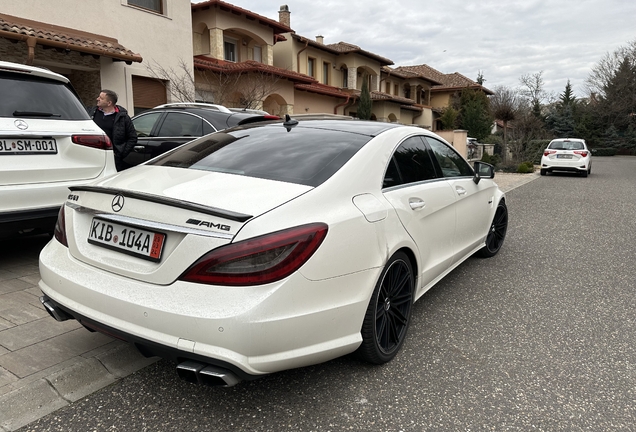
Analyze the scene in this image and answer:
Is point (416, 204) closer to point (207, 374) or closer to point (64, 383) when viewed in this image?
point (207, 374)

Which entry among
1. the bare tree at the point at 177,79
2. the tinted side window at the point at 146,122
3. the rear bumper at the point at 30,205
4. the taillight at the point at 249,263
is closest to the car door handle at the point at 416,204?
the taillight at the point at 249,263

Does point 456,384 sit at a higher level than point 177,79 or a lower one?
lower

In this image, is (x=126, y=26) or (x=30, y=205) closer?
(x=30, y=205)

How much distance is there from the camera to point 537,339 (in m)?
3.35

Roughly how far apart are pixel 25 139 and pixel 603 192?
545 inches

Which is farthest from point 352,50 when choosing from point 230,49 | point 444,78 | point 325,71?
point 444,78

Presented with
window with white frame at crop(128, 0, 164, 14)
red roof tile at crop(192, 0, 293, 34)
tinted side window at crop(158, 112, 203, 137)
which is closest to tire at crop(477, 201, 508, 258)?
tinted side window at crop(158, 112, 203, 137)

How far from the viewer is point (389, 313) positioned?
2941mm

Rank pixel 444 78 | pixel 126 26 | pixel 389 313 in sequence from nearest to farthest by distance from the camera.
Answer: pixel 389 313
pixel 126 26
pixel 444 78

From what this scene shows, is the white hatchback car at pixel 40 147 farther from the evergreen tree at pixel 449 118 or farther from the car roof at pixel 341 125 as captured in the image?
the evergreen tree at pixel 449 118

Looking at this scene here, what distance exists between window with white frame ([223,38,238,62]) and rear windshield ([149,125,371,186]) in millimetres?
18421

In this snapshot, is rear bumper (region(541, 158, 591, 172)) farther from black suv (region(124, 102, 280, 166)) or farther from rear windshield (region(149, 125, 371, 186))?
rear windshield (region(149, 125, 371, 186))

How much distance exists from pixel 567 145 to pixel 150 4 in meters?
16.1

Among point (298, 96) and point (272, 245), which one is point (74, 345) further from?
point (298, 96)
